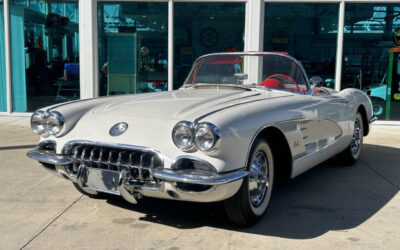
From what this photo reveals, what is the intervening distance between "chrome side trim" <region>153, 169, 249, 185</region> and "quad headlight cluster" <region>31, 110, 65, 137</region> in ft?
3.40

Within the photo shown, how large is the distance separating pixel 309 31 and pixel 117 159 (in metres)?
7.33

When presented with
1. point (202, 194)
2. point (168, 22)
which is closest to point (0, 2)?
point (168, 22)

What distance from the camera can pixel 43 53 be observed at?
10.1 meters

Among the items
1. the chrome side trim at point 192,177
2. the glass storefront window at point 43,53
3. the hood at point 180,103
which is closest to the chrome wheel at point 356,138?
the hood at point 180,103

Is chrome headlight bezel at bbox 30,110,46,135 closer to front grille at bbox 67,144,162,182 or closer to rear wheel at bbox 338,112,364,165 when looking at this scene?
front grille at bbox 67,144,162,182

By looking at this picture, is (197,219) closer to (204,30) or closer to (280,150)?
(280,150)

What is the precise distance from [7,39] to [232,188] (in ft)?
28.9

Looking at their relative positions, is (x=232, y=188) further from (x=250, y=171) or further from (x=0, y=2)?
(x=0, y=2)

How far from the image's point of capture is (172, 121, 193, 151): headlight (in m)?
2.96

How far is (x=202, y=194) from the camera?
2955 mm

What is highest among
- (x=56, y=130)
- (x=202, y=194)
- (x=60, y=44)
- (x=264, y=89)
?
(x=60, y=44)

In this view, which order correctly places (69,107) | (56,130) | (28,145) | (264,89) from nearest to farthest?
(56,130)
(69,107)
(264,89)
(28,145)

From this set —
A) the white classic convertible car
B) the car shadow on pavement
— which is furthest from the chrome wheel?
the white classic convertible car

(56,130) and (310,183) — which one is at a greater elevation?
(56,130)
